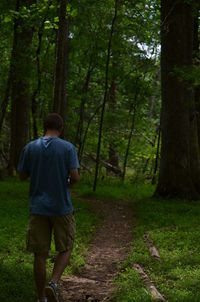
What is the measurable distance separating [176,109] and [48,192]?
1019cm

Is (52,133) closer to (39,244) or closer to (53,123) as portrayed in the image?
(53,123)

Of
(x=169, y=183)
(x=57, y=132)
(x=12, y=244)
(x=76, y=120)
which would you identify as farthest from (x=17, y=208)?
(x=76, y=120)

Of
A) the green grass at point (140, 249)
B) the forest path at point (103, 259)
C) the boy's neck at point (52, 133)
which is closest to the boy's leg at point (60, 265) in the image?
the green grass at point (140, 249)

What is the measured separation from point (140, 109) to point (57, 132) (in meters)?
17.6

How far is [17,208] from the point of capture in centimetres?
1224

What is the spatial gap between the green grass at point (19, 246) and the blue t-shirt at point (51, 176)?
1.32 metres

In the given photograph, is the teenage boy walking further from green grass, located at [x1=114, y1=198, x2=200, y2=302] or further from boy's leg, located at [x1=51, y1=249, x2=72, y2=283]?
green grass, located at [x1=114, y1=198, x2=200, y2=302]

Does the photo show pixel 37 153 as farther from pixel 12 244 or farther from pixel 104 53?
pixel 104 53

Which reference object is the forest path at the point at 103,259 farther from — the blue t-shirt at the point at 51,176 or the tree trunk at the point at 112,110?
the tree trunk at the point at 112,110

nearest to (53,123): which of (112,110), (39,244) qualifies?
(39,244)

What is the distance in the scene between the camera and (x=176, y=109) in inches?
577

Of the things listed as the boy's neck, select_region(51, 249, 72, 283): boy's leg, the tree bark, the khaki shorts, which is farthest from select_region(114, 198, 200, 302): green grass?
the tree bark

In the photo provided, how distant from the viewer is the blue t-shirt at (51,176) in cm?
510

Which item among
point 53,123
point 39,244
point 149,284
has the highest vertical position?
point 53,123
